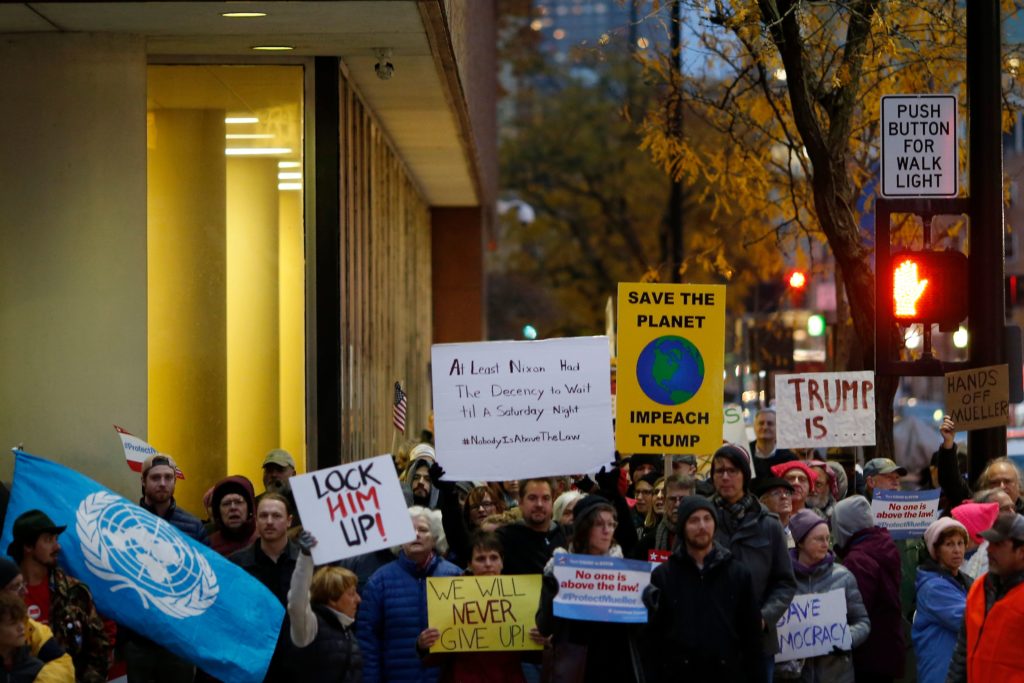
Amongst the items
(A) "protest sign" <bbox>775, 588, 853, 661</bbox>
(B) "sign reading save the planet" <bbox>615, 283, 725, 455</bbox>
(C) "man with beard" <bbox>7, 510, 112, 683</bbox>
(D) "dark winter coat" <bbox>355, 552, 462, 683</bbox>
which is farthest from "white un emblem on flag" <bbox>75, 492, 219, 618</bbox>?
(A) "protest sign" <bbox>775, 588, 853, 661</bbox>

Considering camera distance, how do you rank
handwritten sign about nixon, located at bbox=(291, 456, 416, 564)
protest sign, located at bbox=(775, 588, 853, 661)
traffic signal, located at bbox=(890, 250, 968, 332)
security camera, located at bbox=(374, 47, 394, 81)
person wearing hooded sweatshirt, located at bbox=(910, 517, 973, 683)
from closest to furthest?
handwritten sign about nixon, located at bbox=(291, 456, 416, 564), protest sign, located at bbox=(775, 588, 853, 661), person wearing hooded sweatshirt, located at bbox=(910, 517, 973, 683), traffic signal, located at bbox=(890, 250, 968, 332), security camera, located at bbox=(374, 47, 394, 81)

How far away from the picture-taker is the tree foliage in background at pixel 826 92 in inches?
663

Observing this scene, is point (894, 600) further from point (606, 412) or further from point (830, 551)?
point (606, 412)

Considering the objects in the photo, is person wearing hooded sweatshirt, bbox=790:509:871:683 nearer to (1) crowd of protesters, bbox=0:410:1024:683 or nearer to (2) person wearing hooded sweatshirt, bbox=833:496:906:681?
(1) crowd of protesters, bbox=0:410:1024:683

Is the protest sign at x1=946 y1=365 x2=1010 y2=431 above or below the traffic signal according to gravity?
below

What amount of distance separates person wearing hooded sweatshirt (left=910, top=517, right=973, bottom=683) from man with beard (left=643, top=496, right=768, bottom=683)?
64.1 inches

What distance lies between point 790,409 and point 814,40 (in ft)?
23.7

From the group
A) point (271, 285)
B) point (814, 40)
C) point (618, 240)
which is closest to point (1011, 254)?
point (618, 240)

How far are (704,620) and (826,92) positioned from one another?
1036cm

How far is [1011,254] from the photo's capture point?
A: 71.2m

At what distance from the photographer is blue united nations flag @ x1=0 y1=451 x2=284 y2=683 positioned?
30.7ft

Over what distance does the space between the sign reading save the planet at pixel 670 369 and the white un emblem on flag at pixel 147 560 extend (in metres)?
2.91

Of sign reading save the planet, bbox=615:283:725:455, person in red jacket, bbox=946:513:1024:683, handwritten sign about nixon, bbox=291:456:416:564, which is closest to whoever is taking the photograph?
person in red jacket, bbox=946:513:1024:683

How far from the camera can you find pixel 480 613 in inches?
375
